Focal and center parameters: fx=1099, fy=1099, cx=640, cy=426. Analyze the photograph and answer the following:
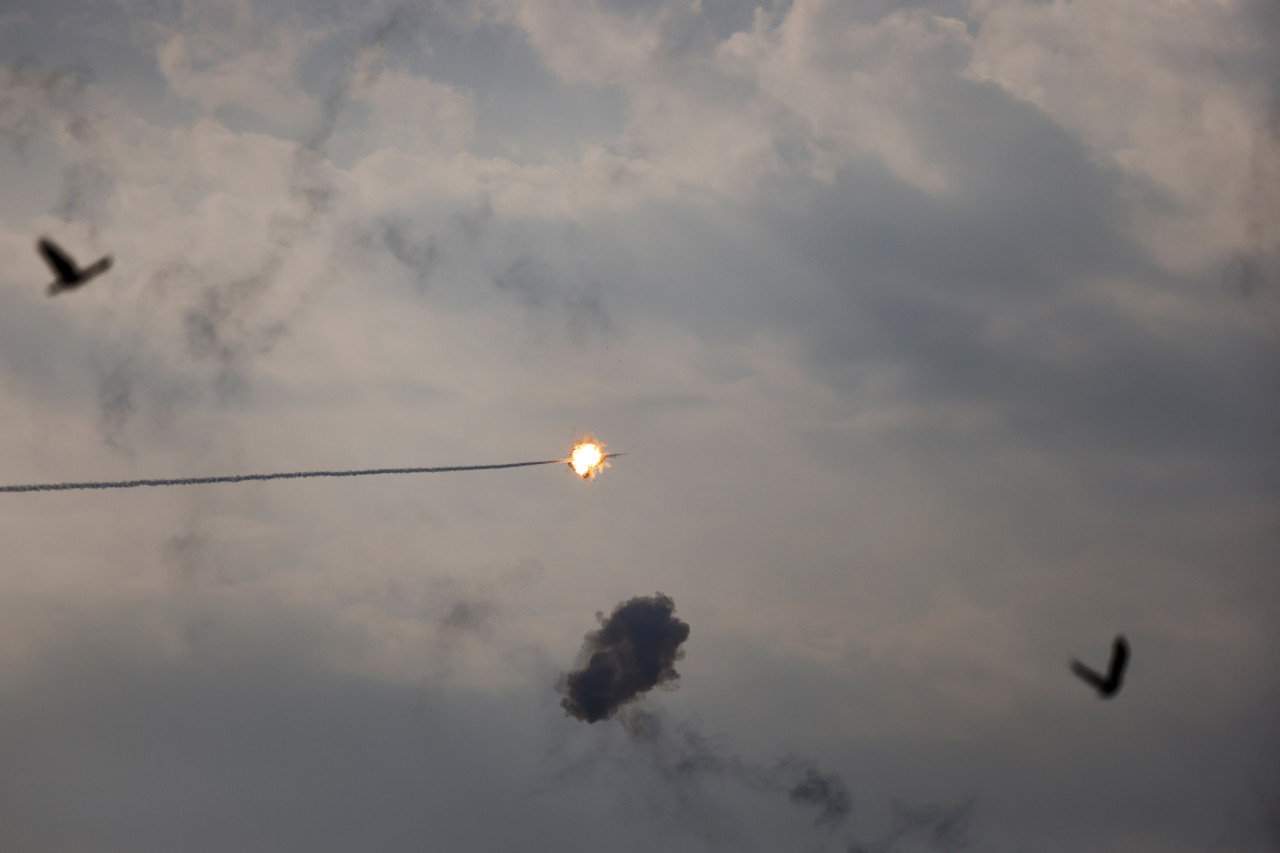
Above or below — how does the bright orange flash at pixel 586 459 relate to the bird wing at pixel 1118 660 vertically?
above

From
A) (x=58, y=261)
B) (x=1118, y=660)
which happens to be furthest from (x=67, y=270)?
(x=1118, y=660)

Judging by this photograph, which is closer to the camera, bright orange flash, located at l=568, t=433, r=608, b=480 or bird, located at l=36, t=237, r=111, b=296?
bird, located at l=36, t=237, r=111, b=296

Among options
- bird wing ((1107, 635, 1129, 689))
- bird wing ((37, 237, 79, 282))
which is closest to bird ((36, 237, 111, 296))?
bird wing ((37, 237, 79, 282))

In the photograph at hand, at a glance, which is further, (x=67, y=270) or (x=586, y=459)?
(x=586, y=459)

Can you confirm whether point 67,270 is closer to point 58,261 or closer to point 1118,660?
→ point 58,261

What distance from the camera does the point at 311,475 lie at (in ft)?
234

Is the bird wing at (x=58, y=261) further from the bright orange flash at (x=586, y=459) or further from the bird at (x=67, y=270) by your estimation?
the bright orange flash at (x=586, y=459)

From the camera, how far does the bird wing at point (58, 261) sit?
124 feet

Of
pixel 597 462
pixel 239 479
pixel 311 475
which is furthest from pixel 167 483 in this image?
pixel 597 462

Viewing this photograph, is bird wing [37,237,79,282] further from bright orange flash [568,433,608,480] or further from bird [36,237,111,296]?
bright orange flash [568,433,608,480]

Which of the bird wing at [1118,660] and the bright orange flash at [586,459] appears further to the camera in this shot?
the bright orange flash at [586,459]

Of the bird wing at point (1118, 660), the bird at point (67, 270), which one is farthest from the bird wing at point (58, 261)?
the bird wing at point (1118, 660)

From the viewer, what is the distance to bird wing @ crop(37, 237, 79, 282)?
37.9 m

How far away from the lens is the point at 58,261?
3916 centimetres
